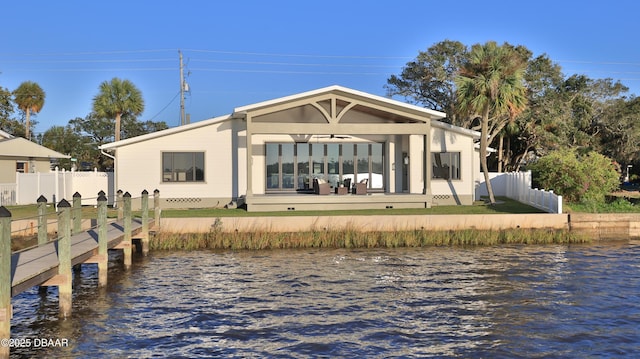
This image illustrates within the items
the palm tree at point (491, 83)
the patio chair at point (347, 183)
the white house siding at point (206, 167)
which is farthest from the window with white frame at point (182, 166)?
the palm tree at point (491, 83)

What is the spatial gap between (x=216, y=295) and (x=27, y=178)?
18628mm

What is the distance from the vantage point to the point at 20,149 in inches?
1166

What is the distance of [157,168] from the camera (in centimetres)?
2534

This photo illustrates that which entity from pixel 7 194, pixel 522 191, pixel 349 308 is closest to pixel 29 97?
pixel 7 194

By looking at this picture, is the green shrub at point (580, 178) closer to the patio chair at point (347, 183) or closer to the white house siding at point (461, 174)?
the white house siding at point (461, 174)

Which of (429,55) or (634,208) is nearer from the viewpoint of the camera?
(634,208)

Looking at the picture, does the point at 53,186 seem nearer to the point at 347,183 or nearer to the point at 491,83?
the point at 347,183

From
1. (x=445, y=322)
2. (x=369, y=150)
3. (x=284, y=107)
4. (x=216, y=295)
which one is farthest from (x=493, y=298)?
(x=369, y=150)

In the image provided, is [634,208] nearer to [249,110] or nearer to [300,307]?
[249,110]

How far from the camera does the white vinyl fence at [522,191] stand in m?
22.2

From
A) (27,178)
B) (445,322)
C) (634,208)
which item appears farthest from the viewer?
(27,178)

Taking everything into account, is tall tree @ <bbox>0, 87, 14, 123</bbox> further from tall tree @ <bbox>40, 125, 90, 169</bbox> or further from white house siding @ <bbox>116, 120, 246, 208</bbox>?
white house siding @ <bbox>116, 120, 246, 208</bbox>

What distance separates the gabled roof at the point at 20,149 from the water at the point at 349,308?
597 inches

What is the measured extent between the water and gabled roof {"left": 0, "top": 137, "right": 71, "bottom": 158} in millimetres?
15168
